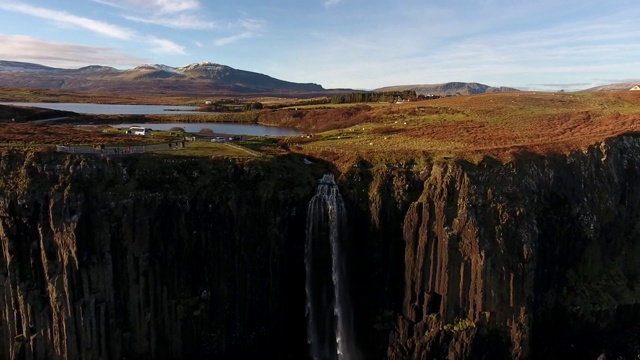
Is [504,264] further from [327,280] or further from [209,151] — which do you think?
[209,151]

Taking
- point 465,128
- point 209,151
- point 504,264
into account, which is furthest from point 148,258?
point 465,128

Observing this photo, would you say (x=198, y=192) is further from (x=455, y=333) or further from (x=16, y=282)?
(x=455, y=333)

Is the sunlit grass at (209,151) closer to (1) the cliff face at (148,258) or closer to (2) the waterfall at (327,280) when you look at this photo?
(1) the cliff face at (148,258)

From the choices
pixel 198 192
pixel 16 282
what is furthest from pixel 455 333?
pixel 16 282

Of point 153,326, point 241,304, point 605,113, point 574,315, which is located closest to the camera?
point 153,326

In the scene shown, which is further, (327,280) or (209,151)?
(209,151)

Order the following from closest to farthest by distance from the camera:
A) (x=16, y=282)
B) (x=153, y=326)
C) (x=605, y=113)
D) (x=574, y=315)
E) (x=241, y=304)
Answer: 1. (x=16, y=282)
2. (x=153, y=326)
3. (x=241, y=304)
4. (x=574, y=315)
5. (x=605, y=113)

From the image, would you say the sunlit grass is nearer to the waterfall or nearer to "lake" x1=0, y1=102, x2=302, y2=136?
the waterfall
